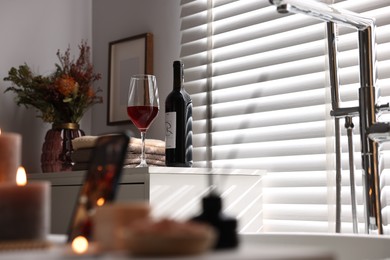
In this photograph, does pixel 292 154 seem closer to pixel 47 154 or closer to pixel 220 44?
pixel 220 44

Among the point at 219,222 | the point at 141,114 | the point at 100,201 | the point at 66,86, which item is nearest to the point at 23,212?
the point at 100,201

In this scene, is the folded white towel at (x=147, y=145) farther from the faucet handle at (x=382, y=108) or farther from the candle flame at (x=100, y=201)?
the candle flame at (x=100, y=201)

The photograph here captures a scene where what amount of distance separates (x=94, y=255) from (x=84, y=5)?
7.83 ft

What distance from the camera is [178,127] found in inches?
70.5

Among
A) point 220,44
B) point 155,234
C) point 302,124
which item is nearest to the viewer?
point 155,234

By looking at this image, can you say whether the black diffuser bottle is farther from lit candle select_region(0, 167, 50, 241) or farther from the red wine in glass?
the red wine in glass

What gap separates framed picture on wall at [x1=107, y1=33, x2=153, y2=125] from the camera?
2.34 metres

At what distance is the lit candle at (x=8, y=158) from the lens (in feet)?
2.05

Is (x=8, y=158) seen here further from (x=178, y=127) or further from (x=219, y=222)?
(x=178, y=127)

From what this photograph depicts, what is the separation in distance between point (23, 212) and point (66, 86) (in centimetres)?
173

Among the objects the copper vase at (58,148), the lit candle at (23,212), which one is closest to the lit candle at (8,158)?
the lit candle at (23,212)

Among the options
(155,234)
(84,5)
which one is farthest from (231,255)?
(84,5)

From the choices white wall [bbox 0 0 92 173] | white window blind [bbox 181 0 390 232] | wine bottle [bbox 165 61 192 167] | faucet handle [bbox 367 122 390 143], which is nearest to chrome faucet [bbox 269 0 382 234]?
faucet handle [bbox 367 122 390 143]

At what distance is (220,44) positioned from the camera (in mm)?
2127
